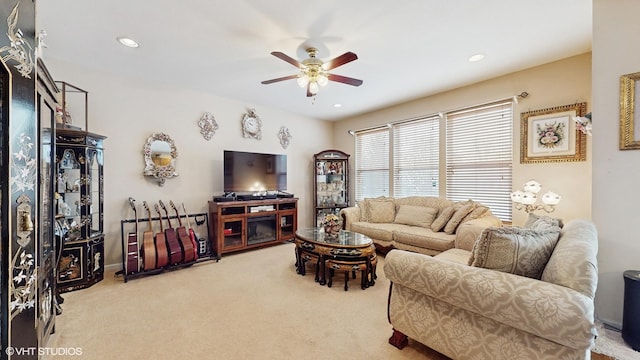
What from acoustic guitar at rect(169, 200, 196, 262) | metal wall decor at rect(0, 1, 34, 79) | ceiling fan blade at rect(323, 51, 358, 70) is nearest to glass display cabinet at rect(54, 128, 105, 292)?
acoustic guitar at rect(169, 200, 196, 262)

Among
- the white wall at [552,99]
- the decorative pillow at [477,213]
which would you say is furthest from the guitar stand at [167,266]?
the white wall at [552,99]

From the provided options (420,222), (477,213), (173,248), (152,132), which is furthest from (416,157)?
(152,132)

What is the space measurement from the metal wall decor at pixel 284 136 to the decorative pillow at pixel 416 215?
2.58 m

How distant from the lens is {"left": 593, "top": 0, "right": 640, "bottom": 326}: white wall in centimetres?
192

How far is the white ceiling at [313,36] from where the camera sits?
2064 mm

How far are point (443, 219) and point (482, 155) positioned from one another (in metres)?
1.16

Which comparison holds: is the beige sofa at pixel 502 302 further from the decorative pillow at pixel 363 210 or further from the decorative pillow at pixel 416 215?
the decorative pillow at pixel 363 210

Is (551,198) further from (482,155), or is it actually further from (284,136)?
(284,136)

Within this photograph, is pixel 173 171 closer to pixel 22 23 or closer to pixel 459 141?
pixel 22 23

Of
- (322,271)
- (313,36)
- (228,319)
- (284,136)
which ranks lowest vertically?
(228,319)

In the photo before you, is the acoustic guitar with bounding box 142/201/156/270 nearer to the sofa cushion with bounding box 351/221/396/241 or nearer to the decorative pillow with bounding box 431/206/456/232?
the sofa cushion with bounding box 351/221/396/241

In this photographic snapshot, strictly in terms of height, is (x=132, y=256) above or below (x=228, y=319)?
above

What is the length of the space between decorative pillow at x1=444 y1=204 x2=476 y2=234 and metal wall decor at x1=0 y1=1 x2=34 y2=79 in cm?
388

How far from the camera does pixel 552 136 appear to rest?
308 cm
